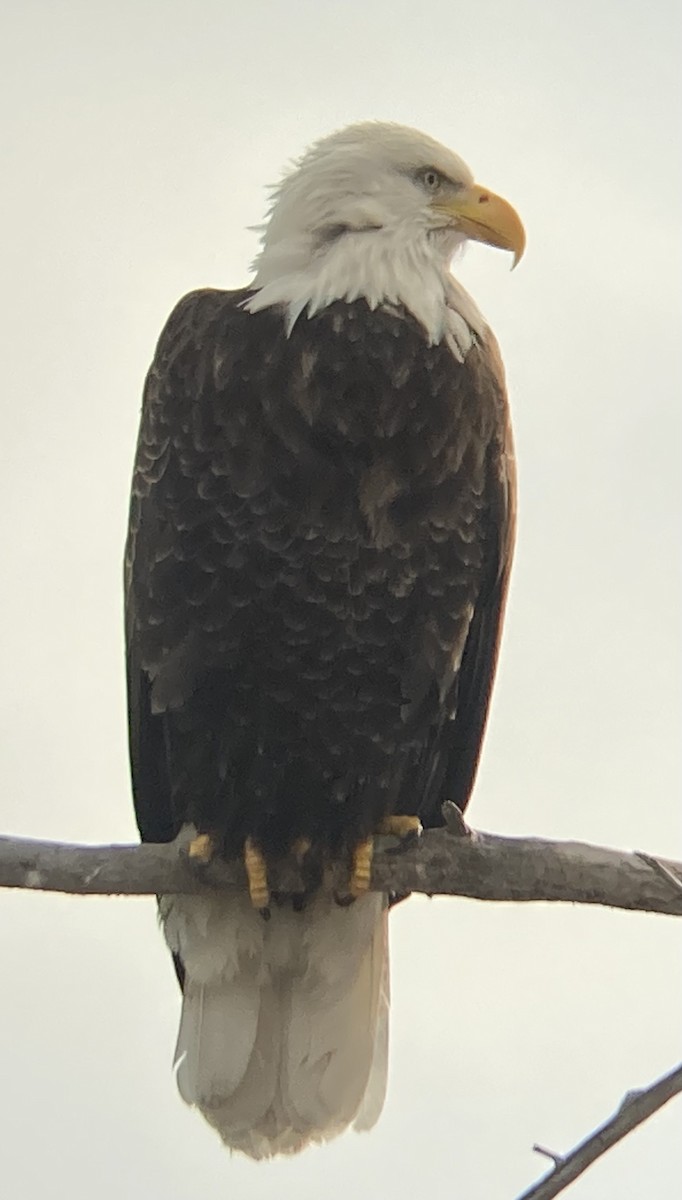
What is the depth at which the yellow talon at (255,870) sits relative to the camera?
3.04m

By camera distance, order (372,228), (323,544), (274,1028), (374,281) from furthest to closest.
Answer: (274,1028) → (372,228) → (374,281) → (323,544)

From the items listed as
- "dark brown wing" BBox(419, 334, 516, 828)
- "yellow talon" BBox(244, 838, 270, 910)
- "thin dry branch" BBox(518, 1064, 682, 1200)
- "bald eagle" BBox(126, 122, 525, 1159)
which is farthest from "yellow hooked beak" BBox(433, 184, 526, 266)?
"thin dry branch" BBox(518, 1064, 682, 1200)

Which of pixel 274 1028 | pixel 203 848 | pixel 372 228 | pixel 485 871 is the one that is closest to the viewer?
pixel 485 871

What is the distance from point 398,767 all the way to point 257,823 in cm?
29

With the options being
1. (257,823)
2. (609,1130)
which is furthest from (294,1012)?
(609,1130)

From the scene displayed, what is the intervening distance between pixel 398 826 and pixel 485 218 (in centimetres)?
125

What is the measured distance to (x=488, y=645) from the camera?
3189mm

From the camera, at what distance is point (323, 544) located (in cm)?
288

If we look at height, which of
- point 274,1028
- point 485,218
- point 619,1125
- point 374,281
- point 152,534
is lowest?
point 274,1028

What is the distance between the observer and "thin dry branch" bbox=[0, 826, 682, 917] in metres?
2.60

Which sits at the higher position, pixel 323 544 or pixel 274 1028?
pixel 323 544

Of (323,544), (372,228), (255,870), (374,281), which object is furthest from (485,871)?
(372,228)

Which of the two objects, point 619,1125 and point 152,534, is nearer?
point 619,1125

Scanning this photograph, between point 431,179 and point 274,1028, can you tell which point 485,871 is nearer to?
point 274,1028
